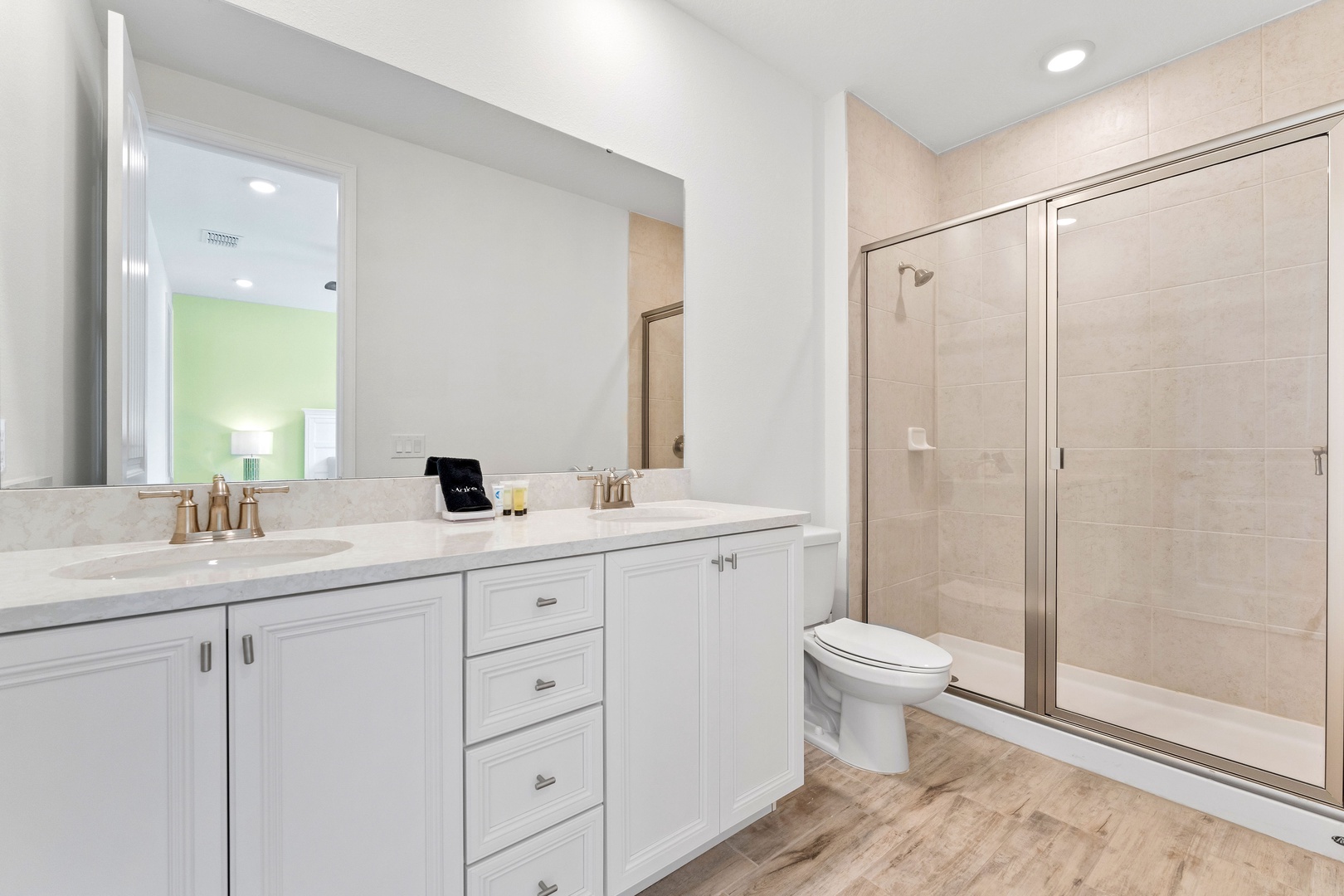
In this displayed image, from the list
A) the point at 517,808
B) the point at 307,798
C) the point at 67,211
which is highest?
the point at 67,211

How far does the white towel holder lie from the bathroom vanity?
4.15 feet

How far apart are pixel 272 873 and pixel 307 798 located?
10cm

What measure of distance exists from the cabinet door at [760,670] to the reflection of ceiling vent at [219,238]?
1.25 m

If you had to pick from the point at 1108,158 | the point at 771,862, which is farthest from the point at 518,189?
the point at 1108,158

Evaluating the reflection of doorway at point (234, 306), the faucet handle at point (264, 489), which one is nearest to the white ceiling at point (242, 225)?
the reflection of doorway at point (234, 306)

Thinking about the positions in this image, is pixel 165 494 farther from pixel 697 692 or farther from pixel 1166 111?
pixel 1166 111

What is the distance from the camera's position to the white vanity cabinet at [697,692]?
1247 millimetres

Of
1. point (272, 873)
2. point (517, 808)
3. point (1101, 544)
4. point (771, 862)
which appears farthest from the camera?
point (1101, 544)

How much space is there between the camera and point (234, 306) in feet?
4.08

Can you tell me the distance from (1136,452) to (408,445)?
2.32 m

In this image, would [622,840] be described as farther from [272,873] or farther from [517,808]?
[272,873]

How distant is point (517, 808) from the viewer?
1.09 m

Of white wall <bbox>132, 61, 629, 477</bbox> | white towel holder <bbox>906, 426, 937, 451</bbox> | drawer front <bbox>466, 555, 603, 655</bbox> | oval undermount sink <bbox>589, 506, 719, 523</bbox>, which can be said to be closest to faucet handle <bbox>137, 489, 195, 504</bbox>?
white wall <bbox>132, 61, 629, 477</bbox>

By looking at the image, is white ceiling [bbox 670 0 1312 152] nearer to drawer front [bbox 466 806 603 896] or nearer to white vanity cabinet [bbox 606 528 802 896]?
white vanity cabinet [bbox 606 528 802 896]
